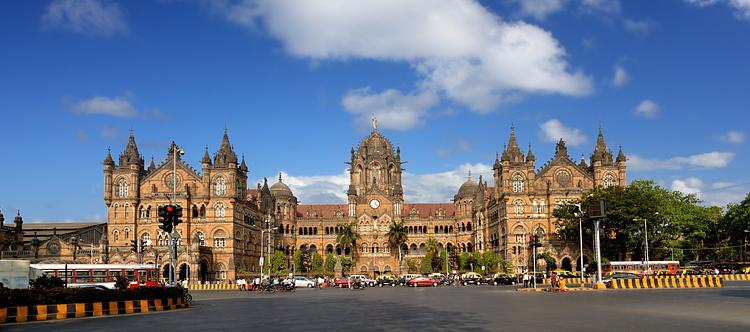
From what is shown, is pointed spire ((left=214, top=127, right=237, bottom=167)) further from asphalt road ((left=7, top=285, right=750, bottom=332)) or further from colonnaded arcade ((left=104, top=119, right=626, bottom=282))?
asphalt road ((left=7, top=285, right=750, bottom=332))

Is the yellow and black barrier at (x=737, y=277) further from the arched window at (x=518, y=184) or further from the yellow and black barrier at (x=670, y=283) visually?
the arched window at (x=518, y=184)

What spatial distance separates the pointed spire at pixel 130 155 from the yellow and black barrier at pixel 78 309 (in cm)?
7068

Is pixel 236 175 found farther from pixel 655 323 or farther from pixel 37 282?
pixel 655 323

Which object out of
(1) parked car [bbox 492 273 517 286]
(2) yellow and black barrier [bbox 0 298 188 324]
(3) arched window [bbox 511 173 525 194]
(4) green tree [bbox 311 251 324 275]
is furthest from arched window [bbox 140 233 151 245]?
(2) yellow and black barrier [bbox 0 298 188 324]

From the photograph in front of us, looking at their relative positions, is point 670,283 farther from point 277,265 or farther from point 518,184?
point 277,265

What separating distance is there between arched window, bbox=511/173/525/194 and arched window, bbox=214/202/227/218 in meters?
41.3

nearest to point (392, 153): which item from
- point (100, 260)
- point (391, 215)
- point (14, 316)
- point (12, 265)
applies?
point (391, 215)

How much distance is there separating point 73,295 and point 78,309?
64 cm

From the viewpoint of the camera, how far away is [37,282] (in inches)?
1282

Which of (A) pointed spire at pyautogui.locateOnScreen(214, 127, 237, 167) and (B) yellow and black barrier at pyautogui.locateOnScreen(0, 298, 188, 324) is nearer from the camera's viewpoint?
(B) yellow and black barrier at pyautogui.locateOnScreen(0, 298, 188, 324)

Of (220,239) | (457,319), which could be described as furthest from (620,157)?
(457,319)

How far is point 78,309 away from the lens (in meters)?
31.0

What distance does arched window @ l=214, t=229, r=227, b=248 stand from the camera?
10081 cm

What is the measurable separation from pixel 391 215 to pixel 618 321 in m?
103
